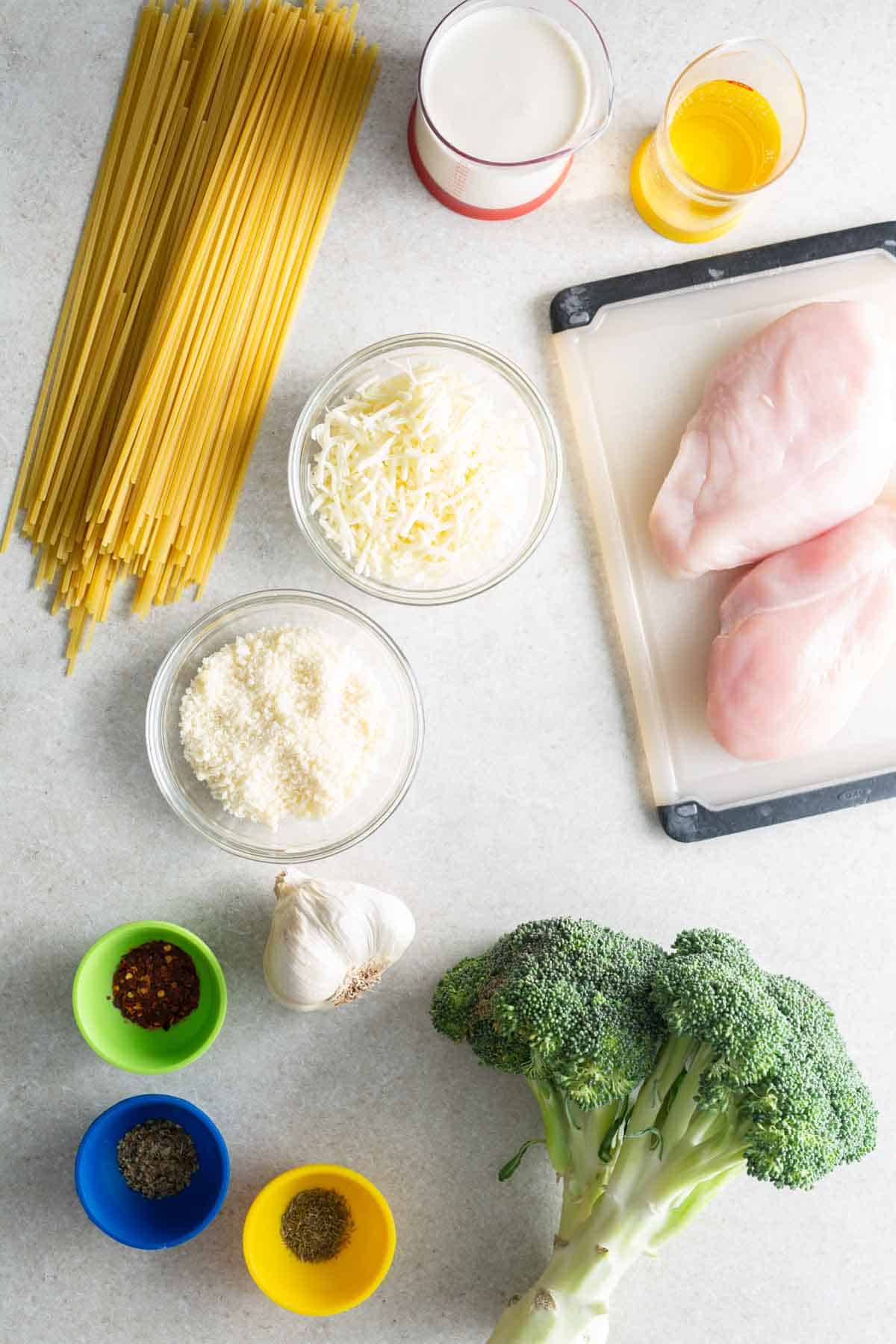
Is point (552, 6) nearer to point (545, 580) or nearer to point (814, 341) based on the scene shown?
point (814, 341)

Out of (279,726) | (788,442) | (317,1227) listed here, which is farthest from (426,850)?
(788,442)

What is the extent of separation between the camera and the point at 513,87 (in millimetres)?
1647

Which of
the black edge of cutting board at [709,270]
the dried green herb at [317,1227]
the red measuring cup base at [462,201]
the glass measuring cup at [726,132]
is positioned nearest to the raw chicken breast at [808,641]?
the black edge of cutting board at [709,270]

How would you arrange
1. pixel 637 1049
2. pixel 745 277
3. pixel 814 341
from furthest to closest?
1. pixel 745 277
2. pixel 814 341
3. pixel 637 1049

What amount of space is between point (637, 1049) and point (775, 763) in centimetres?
55

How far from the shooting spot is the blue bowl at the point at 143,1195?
1.64 meters

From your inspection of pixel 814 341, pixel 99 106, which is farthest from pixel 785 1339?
pixel 99 106

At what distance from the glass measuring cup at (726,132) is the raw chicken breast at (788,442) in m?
0.23

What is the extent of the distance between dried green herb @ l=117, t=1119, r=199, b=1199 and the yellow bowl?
0.40 ft

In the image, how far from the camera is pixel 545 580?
185 centimetres

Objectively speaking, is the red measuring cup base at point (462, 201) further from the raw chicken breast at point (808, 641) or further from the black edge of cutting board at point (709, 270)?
the raw chicken breast at point (808, 641)

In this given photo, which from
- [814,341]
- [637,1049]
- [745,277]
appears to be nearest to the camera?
[637,1049]

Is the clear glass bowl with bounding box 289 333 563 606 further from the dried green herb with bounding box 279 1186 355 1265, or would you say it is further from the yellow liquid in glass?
the dried green herb with bounding box 279 1186 355 1265

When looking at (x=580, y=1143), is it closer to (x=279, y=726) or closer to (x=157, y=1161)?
(x=157, y=1161)
